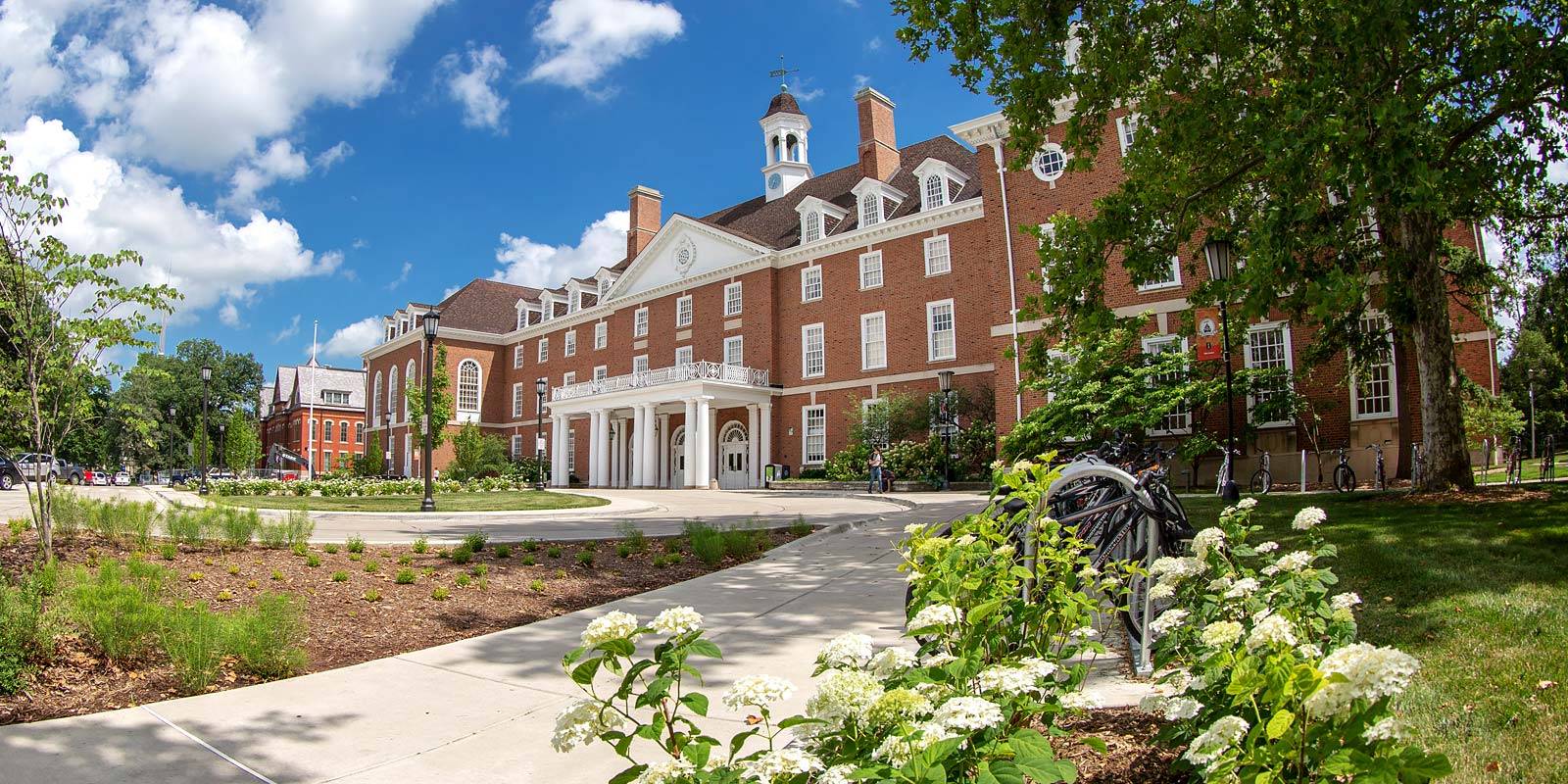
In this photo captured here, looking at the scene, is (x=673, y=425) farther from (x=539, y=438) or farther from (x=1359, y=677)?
(x=1359, y=677)

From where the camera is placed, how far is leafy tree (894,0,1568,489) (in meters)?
9.04

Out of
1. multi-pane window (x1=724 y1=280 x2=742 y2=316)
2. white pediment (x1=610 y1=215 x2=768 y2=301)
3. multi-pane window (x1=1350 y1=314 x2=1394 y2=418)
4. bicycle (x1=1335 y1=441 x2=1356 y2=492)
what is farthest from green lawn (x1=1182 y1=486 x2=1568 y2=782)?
white pediment (x1=610 y1=215 x2=768 y2=301)

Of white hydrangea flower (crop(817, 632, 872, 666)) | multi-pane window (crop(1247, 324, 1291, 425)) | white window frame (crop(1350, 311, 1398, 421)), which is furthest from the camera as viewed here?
multi-pane window (crop(1247, 324, 1291, 425))

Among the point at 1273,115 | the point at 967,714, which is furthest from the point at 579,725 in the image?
the point at 1273,115

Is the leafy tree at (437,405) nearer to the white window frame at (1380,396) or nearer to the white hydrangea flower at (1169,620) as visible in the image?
the white window frame at (1380,396)

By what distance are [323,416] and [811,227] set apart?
6685cm

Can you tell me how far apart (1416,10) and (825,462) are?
84.5ft

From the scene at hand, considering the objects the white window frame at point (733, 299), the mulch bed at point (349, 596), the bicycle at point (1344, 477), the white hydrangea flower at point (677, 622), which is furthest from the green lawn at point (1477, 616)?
the white window frame at point (733, 299)

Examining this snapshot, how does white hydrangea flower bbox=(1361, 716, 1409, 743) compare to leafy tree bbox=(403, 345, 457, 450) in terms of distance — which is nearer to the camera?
white hydrangea flower bbox=(1361, 716, 1409, 743)

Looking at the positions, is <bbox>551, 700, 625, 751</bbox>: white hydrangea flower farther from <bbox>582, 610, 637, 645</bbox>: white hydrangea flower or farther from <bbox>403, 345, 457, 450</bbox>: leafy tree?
<bbox>403, 345, 457, 450</bbox>: leafy tree

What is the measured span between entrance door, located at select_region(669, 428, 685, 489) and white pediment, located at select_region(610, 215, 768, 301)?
24.7ft

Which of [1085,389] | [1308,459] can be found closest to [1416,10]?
[1085,389]

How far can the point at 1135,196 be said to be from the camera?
1160cm

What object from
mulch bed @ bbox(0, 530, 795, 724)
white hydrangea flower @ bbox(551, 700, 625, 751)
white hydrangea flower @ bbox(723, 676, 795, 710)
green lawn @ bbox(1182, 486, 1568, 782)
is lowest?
mulch bed @ bbox(0, 530, 795, 724)
